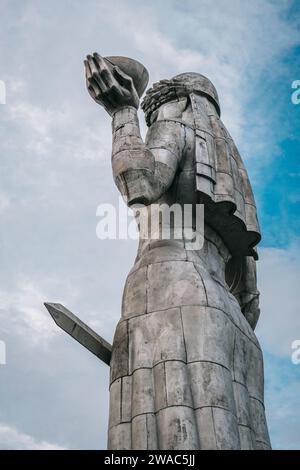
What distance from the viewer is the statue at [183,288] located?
815cm

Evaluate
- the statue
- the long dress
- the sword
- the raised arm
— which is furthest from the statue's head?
the sword

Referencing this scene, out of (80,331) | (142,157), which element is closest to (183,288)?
(80,331)

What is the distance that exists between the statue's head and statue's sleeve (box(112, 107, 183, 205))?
1320 millimetres

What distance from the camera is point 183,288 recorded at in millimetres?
9094

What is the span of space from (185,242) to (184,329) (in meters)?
1.65

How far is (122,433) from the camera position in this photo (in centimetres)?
834

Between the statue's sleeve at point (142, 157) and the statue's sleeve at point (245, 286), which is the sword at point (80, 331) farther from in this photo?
the statue's sleeve at point (245, 286)

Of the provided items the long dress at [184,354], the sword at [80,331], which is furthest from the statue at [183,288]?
the sword at [80,331]

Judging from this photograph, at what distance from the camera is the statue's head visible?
11758mm

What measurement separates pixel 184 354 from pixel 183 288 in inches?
37.2

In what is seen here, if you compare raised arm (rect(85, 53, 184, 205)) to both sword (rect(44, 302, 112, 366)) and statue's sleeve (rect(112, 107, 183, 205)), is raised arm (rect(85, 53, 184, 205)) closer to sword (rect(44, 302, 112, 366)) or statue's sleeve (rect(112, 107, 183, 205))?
statue's sleeve (rect(112, 107, 183, 205))

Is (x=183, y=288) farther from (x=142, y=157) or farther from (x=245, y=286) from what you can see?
(x=245, y=286)

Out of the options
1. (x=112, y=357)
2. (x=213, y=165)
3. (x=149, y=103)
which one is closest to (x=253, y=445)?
(x=112, y=357)
